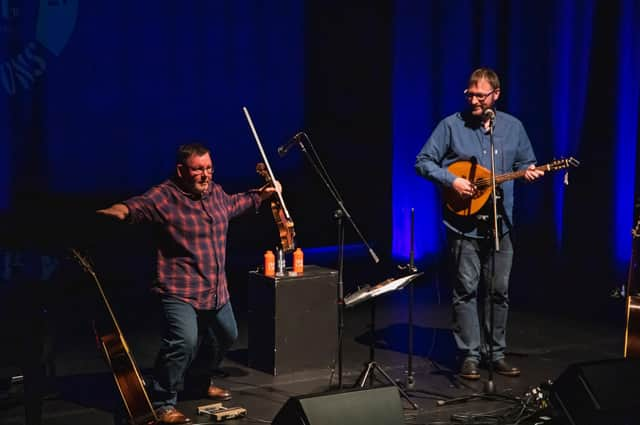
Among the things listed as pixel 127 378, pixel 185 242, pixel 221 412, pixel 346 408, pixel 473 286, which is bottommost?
pixel 221 412

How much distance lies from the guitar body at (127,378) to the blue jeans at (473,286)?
7.39 ft

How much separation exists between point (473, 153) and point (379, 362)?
5.51 ft

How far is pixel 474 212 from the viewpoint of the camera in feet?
20.0

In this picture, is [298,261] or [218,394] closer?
[218,394]

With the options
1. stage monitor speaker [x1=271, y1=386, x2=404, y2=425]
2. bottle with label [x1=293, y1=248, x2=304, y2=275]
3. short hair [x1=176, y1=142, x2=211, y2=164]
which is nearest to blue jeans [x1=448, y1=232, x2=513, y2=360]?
bottle with label [x1=293, y1=248, x2=304, y2=275]

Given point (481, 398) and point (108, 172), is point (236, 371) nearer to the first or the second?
point (481, 398)

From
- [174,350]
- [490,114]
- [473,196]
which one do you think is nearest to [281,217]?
[174,350]

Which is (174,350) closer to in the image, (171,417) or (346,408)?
(171,417)

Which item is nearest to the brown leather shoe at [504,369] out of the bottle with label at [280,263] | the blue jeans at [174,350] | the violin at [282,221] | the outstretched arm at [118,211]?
the bottle with label at [280,263]

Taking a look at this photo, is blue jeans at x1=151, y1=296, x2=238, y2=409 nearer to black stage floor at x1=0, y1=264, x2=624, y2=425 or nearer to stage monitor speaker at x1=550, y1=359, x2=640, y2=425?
black stage floor at x1=0, y1=264, x2=624, y2=425

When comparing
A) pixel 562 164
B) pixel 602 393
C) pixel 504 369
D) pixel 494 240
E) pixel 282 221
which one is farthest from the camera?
pixel 504 369

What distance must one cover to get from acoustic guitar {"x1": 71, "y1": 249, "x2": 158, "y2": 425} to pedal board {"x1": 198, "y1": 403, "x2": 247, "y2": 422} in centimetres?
38

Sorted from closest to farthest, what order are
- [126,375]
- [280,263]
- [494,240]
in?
[126,375], [494,240], [280,263]

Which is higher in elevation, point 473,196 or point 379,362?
point 473,196
